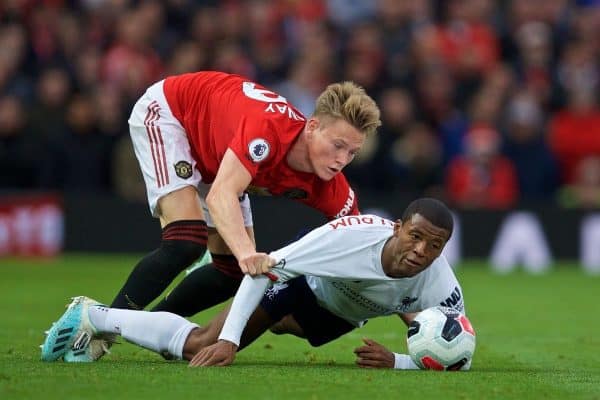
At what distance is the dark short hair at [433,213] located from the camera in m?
7.20

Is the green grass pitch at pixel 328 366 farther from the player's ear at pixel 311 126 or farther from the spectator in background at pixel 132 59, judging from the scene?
the spectator in background at pixel 132 59

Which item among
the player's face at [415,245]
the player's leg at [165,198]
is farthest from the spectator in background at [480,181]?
the player's face at [415,245]

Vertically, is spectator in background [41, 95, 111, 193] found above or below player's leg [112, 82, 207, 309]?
below

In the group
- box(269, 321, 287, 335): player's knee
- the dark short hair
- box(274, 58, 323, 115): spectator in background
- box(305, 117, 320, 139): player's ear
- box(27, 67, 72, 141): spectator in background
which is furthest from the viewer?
box(274, 58, 323, 115): spectator in background

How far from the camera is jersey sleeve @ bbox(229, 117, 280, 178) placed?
7570 mm

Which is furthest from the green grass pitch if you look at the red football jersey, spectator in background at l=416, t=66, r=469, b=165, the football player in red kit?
spectator in background at l=416, t=66, r=469, b=165

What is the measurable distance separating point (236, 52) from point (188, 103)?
971 centimetres

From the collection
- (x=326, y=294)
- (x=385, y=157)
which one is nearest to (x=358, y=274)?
(x=326, y=294)

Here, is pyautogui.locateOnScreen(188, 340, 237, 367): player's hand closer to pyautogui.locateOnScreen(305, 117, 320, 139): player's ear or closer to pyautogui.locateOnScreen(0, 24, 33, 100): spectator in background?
pyautogui.locateOnScreen(305, 117, 320, 139): player's ear

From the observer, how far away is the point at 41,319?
10.8 m

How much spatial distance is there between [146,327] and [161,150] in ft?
4.15

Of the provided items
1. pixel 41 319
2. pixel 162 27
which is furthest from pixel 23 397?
pixel 162 27

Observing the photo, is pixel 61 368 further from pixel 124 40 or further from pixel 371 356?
pixel 124 40

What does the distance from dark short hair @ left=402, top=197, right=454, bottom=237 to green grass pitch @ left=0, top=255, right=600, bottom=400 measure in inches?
33.6
